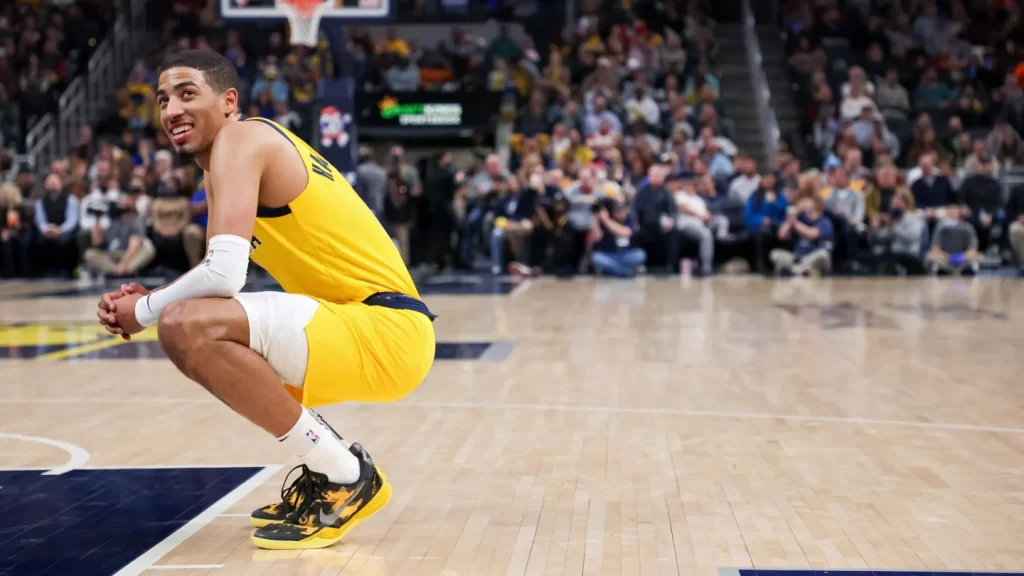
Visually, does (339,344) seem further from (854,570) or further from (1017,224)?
(1017,224)

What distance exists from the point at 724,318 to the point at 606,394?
433 cm

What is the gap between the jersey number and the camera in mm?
4039

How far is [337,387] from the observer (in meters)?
4.05

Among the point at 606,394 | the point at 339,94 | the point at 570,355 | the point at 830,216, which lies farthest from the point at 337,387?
the point at 830,216

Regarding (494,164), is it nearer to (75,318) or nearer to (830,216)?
(830,216)

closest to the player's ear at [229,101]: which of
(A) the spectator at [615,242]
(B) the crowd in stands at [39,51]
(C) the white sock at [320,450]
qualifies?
(C) the white sock at [320,450]

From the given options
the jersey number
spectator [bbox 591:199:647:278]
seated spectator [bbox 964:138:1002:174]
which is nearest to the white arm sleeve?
the jersey number

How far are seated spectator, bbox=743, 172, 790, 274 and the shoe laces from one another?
13485mm

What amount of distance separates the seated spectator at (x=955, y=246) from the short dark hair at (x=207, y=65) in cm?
1427

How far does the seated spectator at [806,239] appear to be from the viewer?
1675 cm

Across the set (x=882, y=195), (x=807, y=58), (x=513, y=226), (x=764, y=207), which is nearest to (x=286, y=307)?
(x=513, y=226)

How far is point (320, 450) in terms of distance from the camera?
13.2ft

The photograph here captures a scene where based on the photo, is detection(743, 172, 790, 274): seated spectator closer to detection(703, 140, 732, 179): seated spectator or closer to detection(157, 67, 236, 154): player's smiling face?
detection(703, 140, 732, 179): seated spectator

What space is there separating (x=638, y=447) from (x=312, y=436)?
196cm
